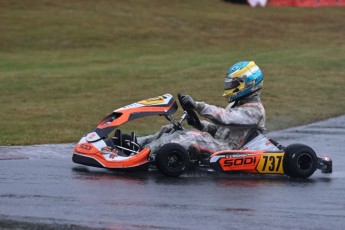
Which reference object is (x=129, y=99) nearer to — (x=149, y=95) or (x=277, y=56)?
(x=149, y=95)

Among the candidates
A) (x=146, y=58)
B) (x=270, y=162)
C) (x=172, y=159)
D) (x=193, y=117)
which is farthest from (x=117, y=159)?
(x=146, y=58)

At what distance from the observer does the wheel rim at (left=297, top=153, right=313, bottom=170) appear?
9562 mm

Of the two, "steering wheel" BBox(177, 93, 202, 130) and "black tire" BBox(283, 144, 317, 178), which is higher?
"steering wheel" BBox(177, 93, 202, 130)

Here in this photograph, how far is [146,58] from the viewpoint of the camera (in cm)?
2938

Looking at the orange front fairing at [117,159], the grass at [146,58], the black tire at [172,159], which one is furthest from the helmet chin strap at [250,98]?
the grass at [146,58]

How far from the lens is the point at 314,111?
58.6 feet

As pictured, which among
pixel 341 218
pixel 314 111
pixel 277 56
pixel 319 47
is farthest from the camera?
pixel 319 47

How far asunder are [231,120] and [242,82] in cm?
53

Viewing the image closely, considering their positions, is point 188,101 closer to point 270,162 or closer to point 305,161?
point 270,162

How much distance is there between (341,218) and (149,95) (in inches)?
487

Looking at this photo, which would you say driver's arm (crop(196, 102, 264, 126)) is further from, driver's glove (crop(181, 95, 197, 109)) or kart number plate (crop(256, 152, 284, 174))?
kart number plate (crop(256, 152, 284, 174))

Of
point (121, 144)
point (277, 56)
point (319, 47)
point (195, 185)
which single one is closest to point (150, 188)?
point (195, 185)

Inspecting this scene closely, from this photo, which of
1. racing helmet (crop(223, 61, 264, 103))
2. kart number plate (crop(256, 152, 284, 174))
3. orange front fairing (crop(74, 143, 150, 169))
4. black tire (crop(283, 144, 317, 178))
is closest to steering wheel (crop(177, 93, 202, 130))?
racing helmet (crop(223, 61, 264, 103))

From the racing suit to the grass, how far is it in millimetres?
3338
